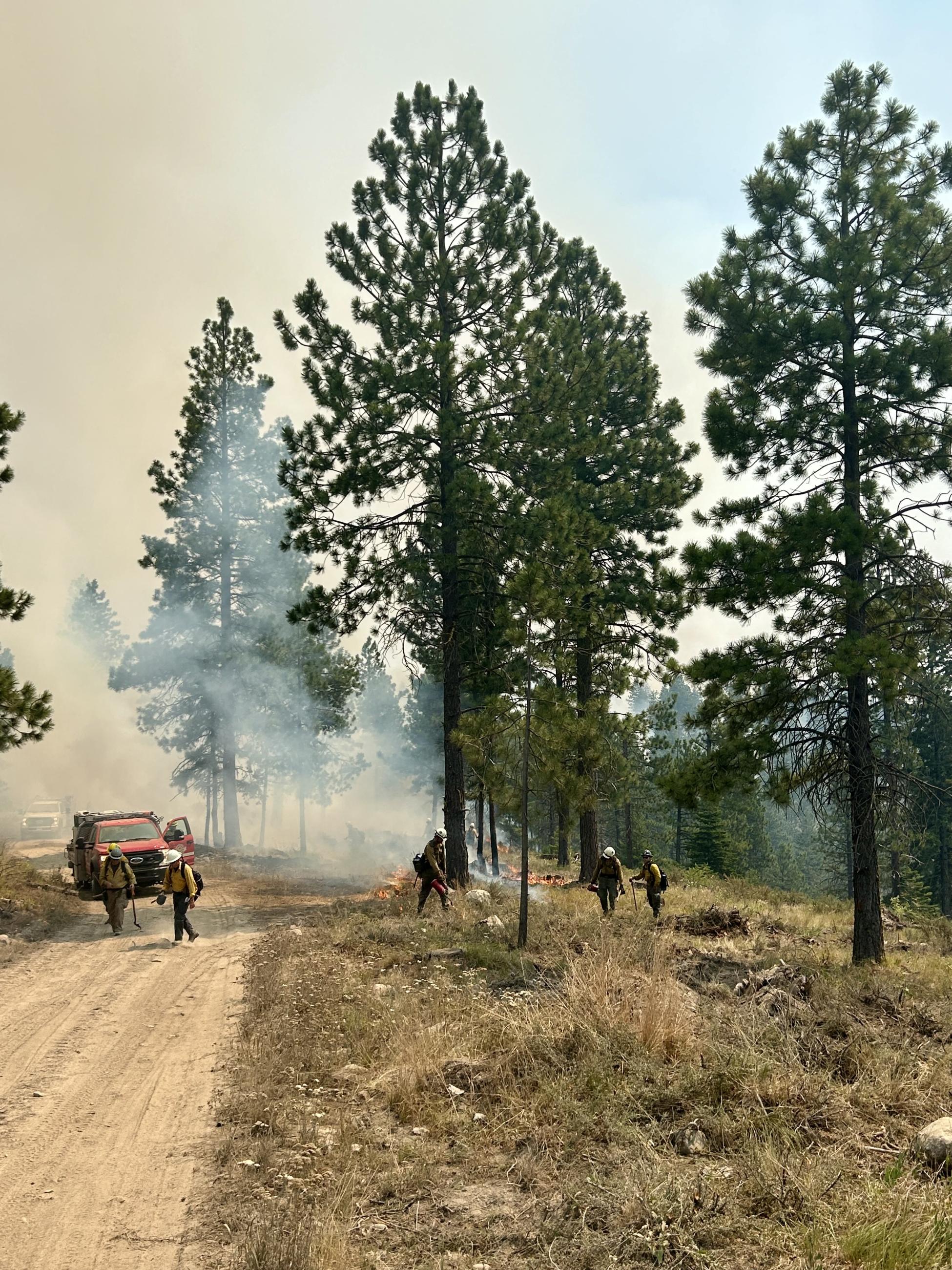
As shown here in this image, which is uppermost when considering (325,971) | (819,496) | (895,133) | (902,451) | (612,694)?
(895,133)

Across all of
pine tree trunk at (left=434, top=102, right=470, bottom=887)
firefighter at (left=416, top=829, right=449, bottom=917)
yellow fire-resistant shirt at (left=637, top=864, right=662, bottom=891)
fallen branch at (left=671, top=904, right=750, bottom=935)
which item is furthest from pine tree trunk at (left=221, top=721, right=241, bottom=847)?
fallen branch at (left=671, top=904, right=750, bottom=935)

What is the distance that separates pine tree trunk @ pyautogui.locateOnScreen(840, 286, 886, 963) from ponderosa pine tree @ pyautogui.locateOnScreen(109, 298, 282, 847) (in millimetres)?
26229

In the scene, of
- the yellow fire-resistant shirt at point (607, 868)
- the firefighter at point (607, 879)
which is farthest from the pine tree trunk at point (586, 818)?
the yellow fire-resistant shirt at point (607, 868)

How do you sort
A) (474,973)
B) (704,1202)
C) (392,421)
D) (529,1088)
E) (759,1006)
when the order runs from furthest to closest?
(392,421) < (474,973) < (759,1006) < (529,1088) < (704,1202)

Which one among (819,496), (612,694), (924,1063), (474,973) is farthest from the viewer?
(612,694)

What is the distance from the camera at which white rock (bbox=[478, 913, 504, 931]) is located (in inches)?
599

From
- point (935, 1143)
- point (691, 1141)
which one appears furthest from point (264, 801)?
point (935, 1143)

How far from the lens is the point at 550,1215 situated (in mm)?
5371

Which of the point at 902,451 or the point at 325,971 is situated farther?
the point at 902,451

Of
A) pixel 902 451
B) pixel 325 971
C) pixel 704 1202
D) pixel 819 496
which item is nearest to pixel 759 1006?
pixel 704 1202

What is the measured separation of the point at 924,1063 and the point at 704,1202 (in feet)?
Result: 13.2

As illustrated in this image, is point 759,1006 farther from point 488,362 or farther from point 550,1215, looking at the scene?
point 488,362

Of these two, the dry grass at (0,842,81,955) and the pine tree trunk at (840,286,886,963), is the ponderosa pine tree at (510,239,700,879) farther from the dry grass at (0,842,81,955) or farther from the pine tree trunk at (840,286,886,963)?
the dry grass at (0,842,81,955)

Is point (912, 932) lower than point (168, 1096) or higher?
lower
